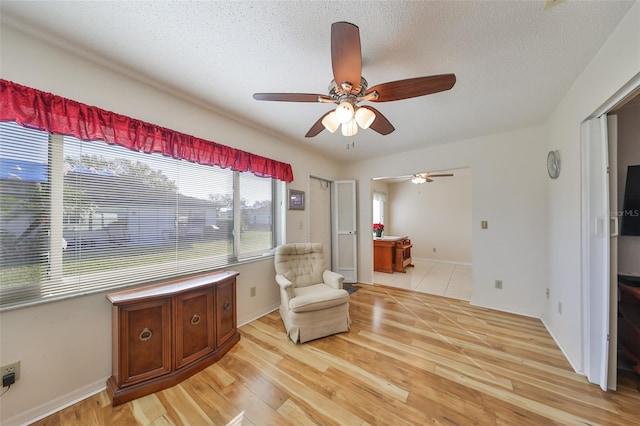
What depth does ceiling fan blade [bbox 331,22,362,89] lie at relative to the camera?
1.02m

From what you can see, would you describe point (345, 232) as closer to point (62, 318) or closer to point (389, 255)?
point (389, 255)

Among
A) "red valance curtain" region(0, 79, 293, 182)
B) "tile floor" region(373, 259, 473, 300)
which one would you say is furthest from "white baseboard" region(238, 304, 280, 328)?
"tile floor" region(373, 259, 473, 300)

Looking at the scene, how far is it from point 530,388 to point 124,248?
10.9 ft

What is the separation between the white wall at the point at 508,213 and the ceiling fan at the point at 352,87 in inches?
88.6

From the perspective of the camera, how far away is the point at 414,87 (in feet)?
4.50

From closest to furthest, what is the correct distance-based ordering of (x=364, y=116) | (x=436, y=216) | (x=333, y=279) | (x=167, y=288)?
(x=364, y=116) → (x=167, y=288) → (x=333, y=279) → (x=436, y=216)

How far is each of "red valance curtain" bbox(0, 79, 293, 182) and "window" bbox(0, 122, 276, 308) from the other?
10 cm

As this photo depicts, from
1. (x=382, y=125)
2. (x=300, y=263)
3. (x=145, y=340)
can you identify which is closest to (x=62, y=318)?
(x=145, y=340)

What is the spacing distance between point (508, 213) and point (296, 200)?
295cm

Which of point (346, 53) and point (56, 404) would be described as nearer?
point (346, 53)

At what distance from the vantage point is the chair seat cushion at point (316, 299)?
2.14 metres

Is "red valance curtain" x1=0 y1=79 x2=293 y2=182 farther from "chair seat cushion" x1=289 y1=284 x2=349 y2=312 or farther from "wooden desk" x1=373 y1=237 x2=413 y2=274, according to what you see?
"wooden desk" x1=373 y1=237 x2=413 y2=274

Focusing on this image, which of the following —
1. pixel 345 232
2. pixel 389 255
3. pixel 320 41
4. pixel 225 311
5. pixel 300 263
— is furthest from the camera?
pixel 389 255

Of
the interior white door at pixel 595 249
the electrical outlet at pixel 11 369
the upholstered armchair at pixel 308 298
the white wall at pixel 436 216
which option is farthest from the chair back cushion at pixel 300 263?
the white wall at pixel 436 216
